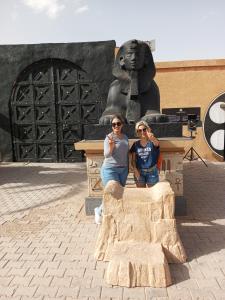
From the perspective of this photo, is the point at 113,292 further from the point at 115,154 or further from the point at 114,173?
the point at 115,154

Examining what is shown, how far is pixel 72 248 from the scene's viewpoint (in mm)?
3920

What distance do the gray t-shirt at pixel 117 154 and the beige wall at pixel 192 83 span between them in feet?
22.3

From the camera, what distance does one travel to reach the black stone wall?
10.5 metres

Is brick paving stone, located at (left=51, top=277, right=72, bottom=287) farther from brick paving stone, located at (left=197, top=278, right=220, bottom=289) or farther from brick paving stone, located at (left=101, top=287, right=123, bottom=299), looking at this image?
brick paving stone, located at (left=197, top=278, right=220, bottom=289)

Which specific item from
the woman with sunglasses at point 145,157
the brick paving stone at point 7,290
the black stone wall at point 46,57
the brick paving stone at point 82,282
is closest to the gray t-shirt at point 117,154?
the woman with sunglasses at point 145,157

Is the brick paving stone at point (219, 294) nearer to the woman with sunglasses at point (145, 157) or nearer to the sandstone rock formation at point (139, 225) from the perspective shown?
the sandstone rock formation at point (139, 225)

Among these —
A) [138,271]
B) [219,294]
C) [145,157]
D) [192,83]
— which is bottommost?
[219,294]

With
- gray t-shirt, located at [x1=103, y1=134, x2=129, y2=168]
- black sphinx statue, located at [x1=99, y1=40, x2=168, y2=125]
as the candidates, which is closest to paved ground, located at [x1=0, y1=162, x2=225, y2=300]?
gray t-shirt, located at [x1=103, y1=134, x2=129, y2=168]

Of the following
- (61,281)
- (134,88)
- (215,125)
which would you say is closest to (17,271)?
(61,281)

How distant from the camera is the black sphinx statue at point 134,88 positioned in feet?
17.3

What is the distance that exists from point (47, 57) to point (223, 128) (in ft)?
21.2

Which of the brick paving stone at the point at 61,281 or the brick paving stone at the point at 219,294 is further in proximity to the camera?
the brick paving stone at the point at 61,281

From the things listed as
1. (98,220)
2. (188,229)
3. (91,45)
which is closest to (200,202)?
(188,229)

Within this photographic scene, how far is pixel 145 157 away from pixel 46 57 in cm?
787
